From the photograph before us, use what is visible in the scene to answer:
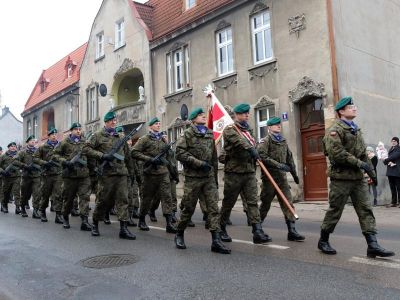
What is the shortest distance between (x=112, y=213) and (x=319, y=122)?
22.8 ft

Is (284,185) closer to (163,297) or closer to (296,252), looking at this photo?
(296,252)

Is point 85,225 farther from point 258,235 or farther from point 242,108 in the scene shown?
point 242,108

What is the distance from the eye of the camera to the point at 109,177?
7.70 m

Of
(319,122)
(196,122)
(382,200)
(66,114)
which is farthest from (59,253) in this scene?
(66,114)

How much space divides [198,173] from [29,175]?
279 inches

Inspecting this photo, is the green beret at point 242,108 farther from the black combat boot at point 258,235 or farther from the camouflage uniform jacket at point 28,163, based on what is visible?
the camouflage uniform jacket at point 28,163

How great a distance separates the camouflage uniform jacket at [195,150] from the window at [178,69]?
1274 centimetres

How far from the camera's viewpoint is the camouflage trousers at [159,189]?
8.03m

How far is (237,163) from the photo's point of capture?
675 centimetres

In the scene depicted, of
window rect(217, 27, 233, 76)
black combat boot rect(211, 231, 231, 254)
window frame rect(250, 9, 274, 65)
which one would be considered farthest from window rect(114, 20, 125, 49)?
black combat boot rect(211, 231, 231, 254)

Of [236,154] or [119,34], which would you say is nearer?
[236,154]

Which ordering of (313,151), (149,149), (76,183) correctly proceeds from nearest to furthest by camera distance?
(149,149) < (76,183) < (313,151)

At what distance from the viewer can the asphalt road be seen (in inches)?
170

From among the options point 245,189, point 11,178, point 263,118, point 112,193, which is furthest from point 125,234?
point 263,118
